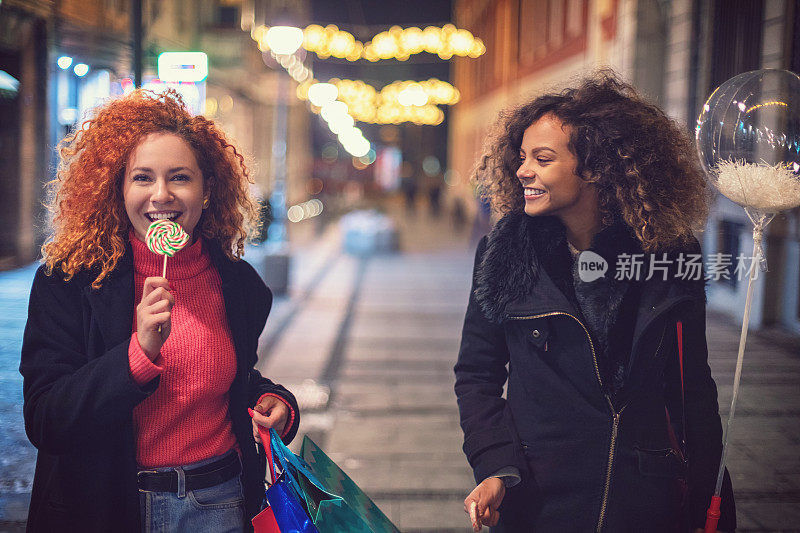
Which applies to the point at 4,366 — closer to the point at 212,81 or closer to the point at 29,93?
the point at 29,93

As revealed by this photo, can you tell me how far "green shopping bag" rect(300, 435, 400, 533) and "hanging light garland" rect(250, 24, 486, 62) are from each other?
18566 millimetres

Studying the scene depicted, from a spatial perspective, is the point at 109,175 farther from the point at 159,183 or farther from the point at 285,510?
the point at 285,510

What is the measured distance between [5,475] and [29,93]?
170cm

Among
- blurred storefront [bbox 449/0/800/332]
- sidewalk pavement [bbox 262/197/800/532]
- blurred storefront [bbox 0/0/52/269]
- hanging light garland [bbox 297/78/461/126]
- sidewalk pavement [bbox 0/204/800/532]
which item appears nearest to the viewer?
blurred storefront [bbox 0/0/52/269]

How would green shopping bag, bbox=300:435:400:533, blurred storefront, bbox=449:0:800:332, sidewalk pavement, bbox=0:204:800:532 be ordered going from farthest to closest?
blurred storefront, bbox=449:0:800:332, sidewalk pavement, bbox=0:204:800:532, green shopping bag, bbox=300:435:400:533

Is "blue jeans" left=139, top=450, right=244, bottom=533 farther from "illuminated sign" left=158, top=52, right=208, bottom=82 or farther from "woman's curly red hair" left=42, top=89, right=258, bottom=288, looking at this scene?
"illuminated sign" left=158, top=52, right=208, bottom=82

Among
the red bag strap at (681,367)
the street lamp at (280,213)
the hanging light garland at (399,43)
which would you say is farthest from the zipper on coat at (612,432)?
the hanging light garland at (399,43)

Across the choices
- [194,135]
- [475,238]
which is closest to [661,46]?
[475,238]

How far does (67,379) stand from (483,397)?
3.66 feet

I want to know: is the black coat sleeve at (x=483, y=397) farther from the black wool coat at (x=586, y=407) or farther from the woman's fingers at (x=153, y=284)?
the woman's fingers at (x=153, y=284)

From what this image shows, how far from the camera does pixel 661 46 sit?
39.7 ft

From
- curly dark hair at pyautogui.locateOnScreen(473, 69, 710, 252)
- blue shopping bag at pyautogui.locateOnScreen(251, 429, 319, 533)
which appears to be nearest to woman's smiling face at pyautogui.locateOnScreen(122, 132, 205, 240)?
blue shopping bag at pyautogui.locateOnScreen(251, 429, 319, 533)

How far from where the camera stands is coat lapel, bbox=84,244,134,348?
6.36 ft

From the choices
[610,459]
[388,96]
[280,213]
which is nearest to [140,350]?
[610,459]
